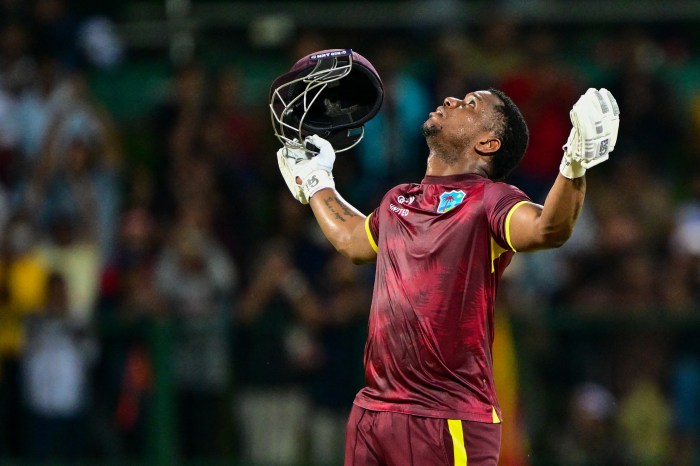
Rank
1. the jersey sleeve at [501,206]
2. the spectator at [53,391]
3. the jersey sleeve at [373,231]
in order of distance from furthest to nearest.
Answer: the spectator at [53,391] < the jersey sleeve at [373,231] < the jersey sleeve at [501,206]

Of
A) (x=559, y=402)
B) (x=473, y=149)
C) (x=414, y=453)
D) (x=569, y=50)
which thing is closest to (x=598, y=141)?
(x=473, y=149)

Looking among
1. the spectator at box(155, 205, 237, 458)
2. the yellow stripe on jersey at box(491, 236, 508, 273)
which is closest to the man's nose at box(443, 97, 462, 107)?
the yellow stripe on jersey at box(491, 236, 508, 273)

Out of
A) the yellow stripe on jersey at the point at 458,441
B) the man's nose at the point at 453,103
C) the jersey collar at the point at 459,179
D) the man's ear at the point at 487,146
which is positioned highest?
the man's nose at the point at 453,103

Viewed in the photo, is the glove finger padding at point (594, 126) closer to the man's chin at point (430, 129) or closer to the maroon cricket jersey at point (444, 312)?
the maroon cricket jersey at point (444, 312)

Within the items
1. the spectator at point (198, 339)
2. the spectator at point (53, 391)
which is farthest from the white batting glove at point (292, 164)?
the spectator at point (53, 391)

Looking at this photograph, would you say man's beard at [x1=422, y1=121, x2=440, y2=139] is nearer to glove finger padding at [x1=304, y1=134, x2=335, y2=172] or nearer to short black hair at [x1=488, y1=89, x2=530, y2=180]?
short black hair at [x1=488, y1=89, x2=530, y2=180]

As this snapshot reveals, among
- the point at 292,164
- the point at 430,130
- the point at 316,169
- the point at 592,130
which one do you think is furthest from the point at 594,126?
the point at 292,164

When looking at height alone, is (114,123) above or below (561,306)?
above

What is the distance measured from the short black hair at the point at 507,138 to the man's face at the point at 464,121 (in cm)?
4

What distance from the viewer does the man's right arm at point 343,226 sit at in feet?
17.4

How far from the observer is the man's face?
5078mm

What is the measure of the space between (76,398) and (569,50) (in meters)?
5.70

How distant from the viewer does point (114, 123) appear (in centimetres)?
1198

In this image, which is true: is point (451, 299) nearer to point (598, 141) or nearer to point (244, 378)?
point (598, 141)
